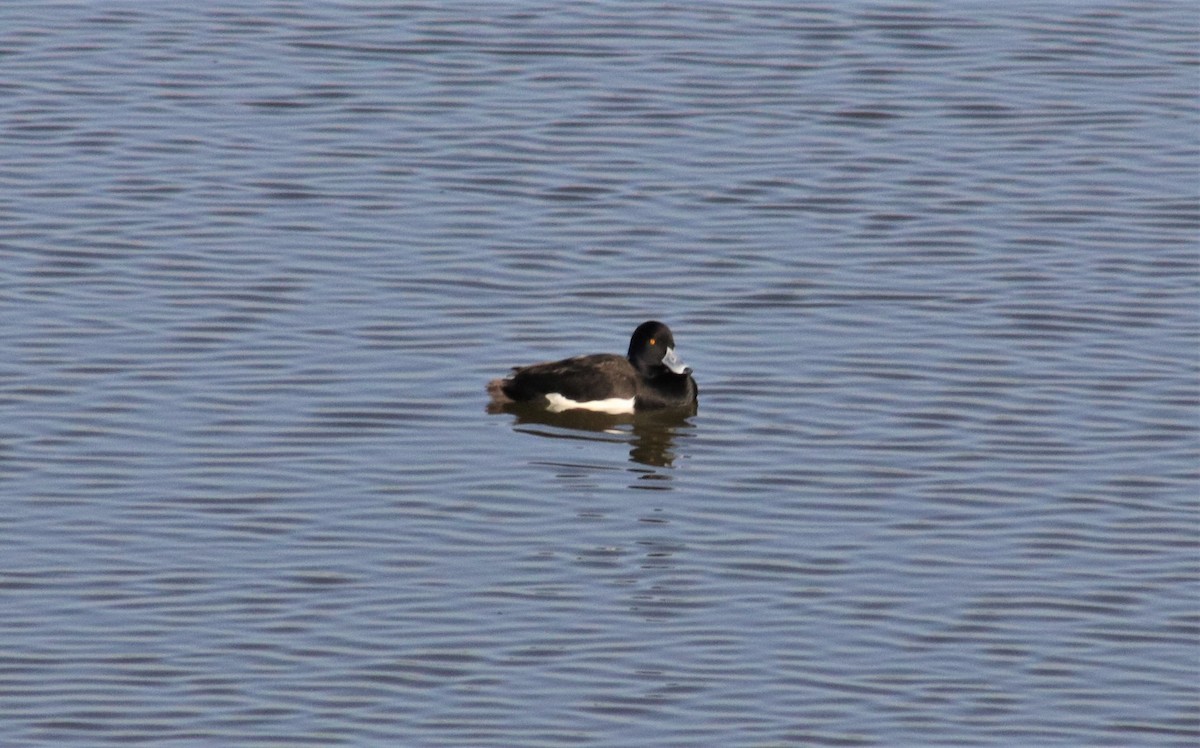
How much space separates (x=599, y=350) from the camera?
16781 mm

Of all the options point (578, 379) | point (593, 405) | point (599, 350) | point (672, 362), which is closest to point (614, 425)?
point (593, 405)

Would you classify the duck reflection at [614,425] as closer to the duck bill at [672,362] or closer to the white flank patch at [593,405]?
the white flank patch at [593,405]

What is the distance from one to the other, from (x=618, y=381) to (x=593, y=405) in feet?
0.82

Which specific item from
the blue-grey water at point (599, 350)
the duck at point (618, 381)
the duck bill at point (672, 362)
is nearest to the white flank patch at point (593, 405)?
the duck at point (618, 381)

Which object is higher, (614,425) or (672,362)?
(672,362)

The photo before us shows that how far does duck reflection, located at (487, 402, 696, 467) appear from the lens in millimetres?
15344

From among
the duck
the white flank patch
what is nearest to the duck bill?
the duck

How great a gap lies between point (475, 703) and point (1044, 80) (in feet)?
50.3

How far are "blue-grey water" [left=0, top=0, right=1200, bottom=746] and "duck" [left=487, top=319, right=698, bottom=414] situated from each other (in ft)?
0.58

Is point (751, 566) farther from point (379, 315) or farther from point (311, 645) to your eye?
point (379, 315)

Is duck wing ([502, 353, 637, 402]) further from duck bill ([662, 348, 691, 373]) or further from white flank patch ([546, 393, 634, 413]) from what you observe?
duck bill ([662, 348, 691, 373])

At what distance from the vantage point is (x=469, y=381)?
15.8 m

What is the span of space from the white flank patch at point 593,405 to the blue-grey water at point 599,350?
13cm

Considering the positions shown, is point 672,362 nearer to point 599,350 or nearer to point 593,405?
point 593,405
